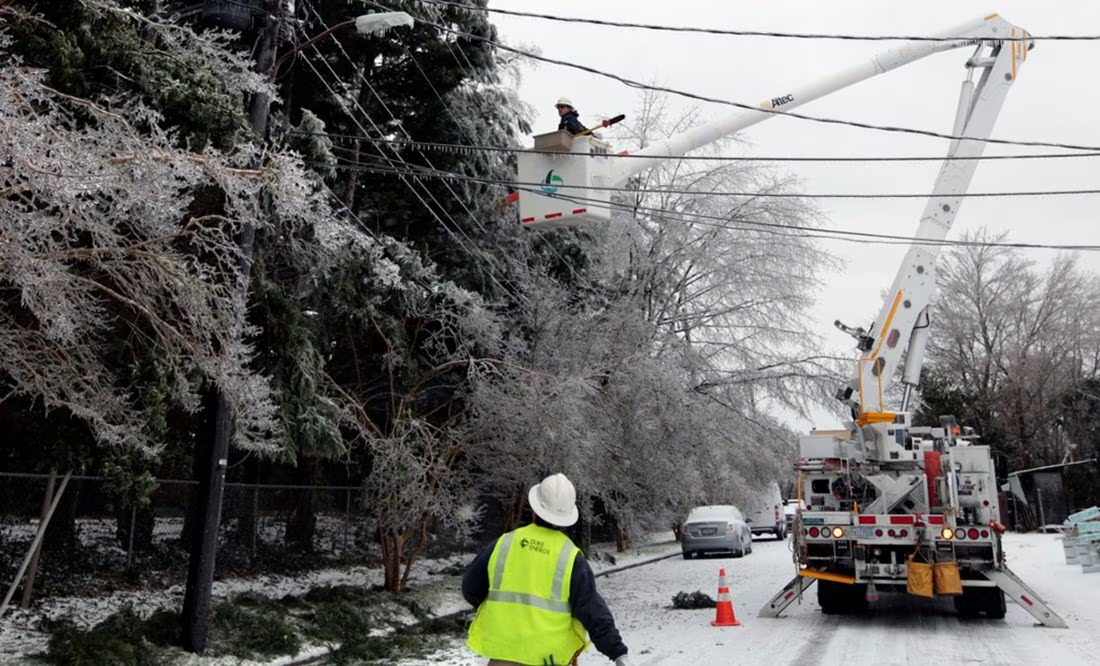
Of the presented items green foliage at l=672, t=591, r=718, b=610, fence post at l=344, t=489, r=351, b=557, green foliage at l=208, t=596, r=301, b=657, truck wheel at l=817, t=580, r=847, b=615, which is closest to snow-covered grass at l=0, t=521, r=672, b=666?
green foliage at l=208, t=596, r=301, b=657

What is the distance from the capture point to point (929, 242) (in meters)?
14.6

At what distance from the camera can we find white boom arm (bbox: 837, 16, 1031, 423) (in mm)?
14422

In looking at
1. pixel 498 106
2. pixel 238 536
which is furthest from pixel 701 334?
pixel 238 536

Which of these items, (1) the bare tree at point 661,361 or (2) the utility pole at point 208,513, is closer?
(2) the utility pole at point 208,513

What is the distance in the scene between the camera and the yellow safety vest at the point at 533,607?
15.2ft

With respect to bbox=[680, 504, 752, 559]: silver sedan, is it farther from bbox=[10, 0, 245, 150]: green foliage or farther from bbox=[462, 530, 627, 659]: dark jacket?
bbox=[462, 530, 627, 659]: dark jacket

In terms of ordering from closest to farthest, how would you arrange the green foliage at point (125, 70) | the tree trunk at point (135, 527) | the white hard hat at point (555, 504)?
the white hard hat at point (555, 504), the green foliage at point (125, 70), the tree trunk at point (135, 527)

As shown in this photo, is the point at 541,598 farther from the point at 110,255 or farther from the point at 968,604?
the point at 968,604

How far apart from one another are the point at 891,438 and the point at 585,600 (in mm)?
9914

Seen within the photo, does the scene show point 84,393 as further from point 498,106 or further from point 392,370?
point 498,106

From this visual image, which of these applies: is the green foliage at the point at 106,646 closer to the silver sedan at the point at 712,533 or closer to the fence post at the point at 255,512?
the fence post at the point at 255,512

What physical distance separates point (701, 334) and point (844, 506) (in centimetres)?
946

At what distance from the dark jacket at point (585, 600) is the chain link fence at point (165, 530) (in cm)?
566

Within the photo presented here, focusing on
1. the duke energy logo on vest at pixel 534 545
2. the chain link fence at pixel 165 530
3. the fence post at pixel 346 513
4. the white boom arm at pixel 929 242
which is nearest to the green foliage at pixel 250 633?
the chain link fence at pixel 165 530
